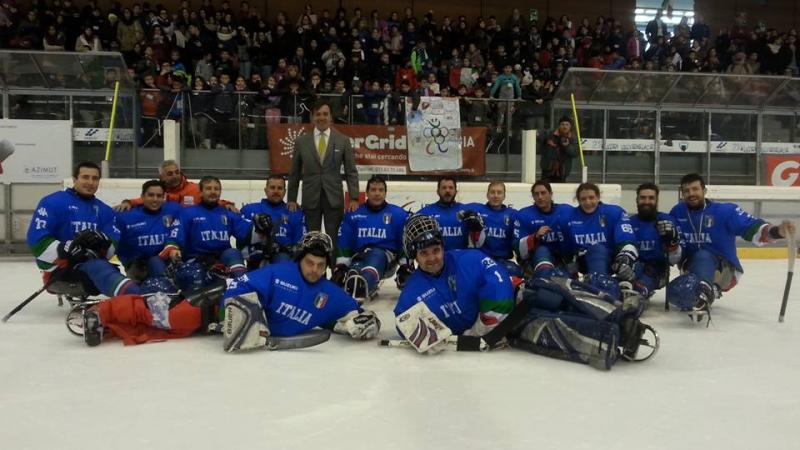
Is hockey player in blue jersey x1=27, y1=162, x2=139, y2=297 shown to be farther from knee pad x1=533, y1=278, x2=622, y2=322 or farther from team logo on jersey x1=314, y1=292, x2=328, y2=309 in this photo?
knee pad x1=533, y1=278, x2=622, y2=322

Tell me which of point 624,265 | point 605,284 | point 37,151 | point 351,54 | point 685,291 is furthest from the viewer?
point 351,54

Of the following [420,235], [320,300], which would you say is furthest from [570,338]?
[320,300]

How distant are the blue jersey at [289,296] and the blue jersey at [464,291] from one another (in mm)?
376

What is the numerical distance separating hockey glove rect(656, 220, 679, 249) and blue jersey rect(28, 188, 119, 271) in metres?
3.46

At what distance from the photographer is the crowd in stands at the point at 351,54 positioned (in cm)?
836

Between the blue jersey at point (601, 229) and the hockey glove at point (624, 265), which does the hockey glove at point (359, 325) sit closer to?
the hockey glove at point (624, 265)

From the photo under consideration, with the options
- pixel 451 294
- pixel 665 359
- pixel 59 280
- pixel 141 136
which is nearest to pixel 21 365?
pixel 59 280

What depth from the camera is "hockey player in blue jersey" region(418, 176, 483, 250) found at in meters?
4.67

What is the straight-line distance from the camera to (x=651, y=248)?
457cm

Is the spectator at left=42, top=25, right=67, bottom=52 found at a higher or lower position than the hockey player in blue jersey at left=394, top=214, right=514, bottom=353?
higher

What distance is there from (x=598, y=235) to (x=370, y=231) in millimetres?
1621

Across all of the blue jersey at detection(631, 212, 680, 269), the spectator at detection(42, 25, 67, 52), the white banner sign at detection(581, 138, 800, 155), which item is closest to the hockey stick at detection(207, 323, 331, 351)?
the blue jersey at detection(631, 212, 680, 269)

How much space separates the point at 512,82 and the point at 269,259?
20.6 feet

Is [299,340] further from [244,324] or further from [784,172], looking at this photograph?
[784,172]
